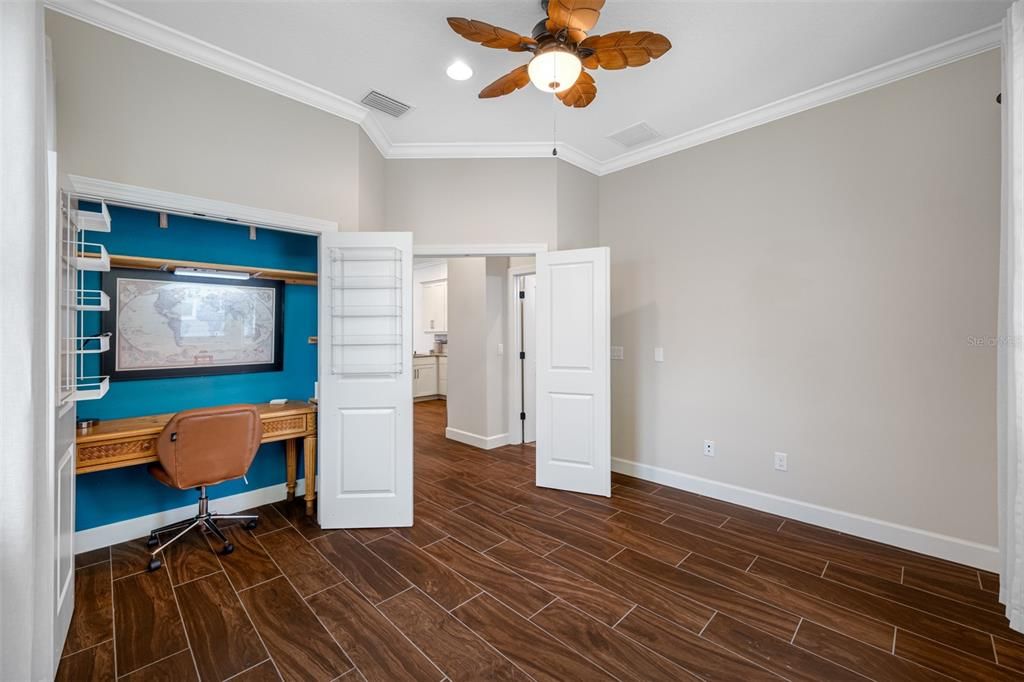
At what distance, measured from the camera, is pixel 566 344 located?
146 inches

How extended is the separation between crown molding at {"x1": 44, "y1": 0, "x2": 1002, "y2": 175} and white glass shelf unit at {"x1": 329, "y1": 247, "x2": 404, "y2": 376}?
110 centimetres

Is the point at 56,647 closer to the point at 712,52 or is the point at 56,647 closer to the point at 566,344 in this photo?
the point at 566,344

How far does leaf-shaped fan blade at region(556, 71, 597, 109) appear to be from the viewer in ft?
7.35

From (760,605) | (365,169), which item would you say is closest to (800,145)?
(760,605)

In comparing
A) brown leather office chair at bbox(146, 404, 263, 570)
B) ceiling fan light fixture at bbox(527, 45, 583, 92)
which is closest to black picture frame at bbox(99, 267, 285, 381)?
brown leather office chair at bbox(146, 404, 263, 570)

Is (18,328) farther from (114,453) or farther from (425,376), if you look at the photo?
(425,376)

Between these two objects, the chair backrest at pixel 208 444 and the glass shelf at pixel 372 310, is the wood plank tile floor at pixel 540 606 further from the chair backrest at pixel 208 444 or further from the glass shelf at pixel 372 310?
the glass shelf at pixel 372 310

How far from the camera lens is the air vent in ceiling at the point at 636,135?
3459 millimetres

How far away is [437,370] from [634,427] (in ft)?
18.0

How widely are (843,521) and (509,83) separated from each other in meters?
3.53

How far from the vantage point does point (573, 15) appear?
6.06ft

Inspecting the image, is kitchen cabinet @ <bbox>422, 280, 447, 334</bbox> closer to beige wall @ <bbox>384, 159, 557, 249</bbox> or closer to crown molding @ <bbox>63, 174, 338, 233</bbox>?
beige wall @ <bbox>384, 159, 557, 249</bbox>

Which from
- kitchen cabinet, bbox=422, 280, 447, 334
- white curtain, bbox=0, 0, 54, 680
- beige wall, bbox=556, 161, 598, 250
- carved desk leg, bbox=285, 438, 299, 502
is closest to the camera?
white curtain, bbox=0, 0, 54, 680

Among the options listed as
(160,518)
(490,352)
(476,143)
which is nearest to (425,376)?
(490,352)
